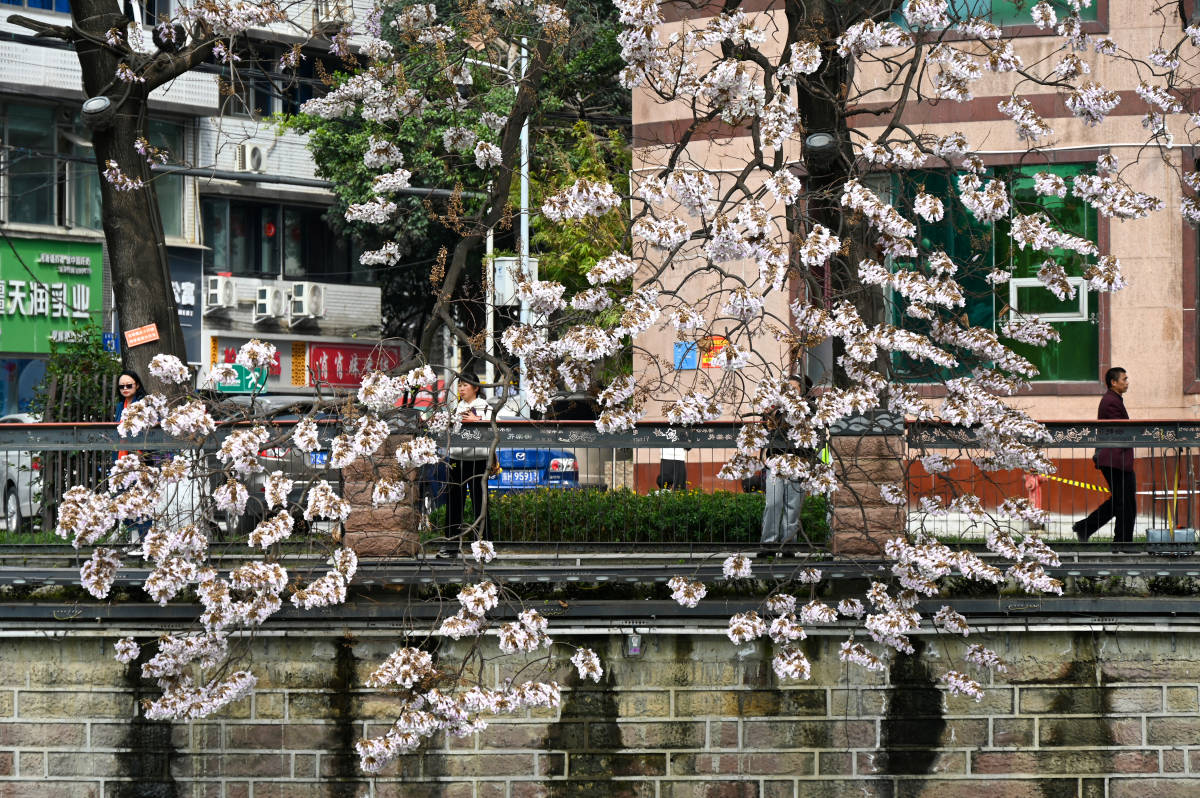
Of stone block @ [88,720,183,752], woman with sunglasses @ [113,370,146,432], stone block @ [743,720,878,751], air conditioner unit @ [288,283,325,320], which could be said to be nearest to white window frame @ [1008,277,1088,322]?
stone block @ [743,720,878,751]

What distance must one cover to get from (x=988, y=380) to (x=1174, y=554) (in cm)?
187

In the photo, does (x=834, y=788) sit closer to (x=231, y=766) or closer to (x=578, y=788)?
(x=578, y=788)

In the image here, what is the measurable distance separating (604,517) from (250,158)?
82.4 ft

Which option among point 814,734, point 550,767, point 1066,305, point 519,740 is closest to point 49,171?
point 1066,305

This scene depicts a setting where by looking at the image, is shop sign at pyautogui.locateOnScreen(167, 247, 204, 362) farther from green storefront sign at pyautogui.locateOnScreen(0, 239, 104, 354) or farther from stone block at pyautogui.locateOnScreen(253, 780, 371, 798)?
stone block at pyautogui.locateOnScreen(253, 780, 371, 798)

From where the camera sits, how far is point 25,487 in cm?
1240

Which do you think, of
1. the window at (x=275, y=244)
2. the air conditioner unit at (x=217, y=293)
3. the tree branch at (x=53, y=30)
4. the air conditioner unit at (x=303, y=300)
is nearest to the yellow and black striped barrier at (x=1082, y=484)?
the tree branch at (x=53, y=30)

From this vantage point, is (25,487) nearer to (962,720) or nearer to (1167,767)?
(962,720)

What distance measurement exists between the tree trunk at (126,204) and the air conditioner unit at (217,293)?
67.7ft

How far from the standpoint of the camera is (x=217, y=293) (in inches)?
1366

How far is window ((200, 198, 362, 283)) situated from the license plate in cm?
2423

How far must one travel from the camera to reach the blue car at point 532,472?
458 inches

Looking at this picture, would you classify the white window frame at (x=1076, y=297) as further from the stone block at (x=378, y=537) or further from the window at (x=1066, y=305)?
the stone block at (x=378, y=537)

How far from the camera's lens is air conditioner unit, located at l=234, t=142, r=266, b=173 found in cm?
3459
